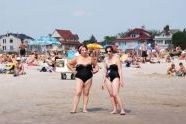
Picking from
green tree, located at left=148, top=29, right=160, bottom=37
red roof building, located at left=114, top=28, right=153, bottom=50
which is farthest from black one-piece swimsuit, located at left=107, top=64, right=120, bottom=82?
green tree, located at left=148, top=29, right=160, bottom=37

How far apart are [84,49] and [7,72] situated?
17107mm

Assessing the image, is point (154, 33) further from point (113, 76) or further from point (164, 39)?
point (113, 76)

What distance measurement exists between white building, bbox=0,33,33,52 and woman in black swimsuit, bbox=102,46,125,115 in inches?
5321

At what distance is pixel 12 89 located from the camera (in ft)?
59.1

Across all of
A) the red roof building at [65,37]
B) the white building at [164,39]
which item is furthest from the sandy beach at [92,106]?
the white building at [164,39]

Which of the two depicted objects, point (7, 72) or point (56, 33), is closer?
point (7, 72)

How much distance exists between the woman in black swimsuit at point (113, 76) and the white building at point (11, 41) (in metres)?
135

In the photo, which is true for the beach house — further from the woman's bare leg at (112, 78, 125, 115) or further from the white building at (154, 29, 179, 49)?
the woman's bare leg at (112, 78, 125, 115)

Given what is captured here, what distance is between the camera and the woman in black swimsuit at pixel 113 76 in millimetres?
11352

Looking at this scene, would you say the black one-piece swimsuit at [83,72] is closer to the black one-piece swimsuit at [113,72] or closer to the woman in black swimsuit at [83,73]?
the woman in black swimsuit at [83,73]

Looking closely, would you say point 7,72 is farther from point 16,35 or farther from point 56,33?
point 16,35

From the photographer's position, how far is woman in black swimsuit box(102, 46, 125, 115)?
1135 cm

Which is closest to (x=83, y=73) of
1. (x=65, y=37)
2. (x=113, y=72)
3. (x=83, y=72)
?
(x=83, y=72)

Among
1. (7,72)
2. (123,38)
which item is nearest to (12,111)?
(7,72)
